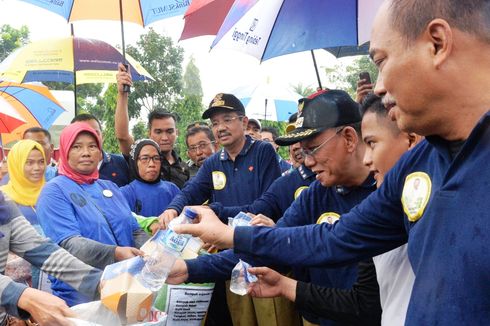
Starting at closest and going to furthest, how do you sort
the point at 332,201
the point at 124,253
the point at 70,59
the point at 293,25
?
1. the point at 332,201
2. the point at 124,253
3. the point at 293,25
4. the point at 70,59

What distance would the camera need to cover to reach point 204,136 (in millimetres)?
6121

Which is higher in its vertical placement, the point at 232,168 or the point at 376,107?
the point at 376,107

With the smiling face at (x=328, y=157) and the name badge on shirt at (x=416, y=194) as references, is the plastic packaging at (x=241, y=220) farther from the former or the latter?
the name badge on shirt at (x=416, y=194)

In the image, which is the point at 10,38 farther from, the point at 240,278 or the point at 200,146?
the point at 240,278

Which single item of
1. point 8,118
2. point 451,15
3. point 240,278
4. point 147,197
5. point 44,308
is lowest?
point 240,278

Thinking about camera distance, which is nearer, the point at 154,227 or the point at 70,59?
the point at 154,227

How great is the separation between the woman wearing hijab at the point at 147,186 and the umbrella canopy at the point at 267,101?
499 cm

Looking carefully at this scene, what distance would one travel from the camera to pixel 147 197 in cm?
468

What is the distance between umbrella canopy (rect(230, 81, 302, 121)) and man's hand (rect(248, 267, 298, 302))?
24.0ft

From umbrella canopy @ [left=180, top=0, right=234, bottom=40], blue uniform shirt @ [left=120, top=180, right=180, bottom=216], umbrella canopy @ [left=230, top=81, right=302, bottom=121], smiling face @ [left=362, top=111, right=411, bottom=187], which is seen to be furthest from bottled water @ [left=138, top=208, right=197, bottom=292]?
umbrella canopy @ [left=230, top=81, right=302, bottom=121]

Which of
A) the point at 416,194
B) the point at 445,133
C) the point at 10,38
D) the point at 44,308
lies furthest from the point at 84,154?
the point at 10,38

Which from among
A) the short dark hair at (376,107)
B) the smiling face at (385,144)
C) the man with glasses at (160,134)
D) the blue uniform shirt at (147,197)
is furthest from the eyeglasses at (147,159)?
the smiling face at (385,144)

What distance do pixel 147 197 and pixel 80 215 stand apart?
1.37m

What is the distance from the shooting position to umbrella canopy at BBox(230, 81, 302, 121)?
32.4 ft
